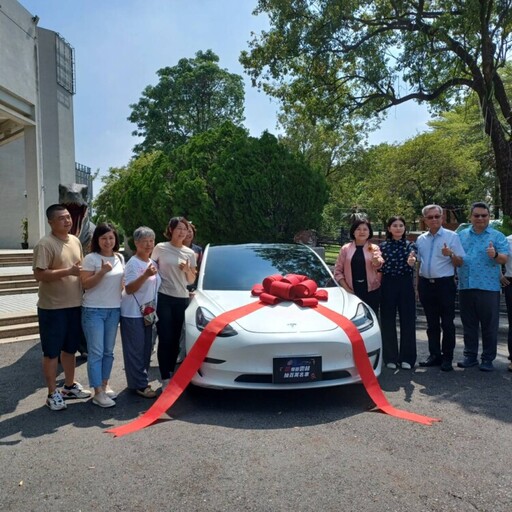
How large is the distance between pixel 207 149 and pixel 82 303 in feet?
27.3

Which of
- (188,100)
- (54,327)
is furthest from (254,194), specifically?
(188,100)

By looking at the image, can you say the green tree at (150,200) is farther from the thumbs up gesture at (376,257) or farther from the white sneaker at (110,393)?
the white sneaker at (110,393)

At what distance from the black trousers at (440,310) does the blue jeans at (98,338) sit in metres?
3.27

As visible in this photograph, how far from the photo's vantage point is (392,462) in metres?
2.96

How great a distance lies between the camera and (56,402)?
402 cm

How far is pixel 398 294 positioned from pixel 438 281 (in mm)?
442

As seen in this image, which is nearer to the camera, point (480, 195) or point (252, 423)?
point (252, 423)

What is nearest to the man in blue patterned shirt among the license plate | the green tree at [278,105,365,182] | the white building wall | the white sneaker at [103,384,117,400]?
the license plate

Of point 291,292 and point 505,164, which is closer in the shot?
point 291,292

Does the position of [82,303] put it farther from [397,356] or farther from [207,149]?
[207,149]

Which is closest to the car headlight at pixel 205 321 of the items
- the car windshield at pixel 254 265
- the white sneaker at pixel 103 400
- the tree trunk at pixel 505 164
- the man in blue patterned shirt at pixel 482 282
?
the car windshield at pixel 254 265

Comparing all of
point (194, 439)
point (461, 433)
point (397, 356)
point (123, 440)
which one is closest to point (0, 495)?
point (123, 440)

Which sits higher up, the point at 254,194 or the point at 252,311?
the point at 254,194

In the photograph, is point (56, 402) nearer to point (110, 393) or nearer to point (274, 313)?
point (110, 393)
